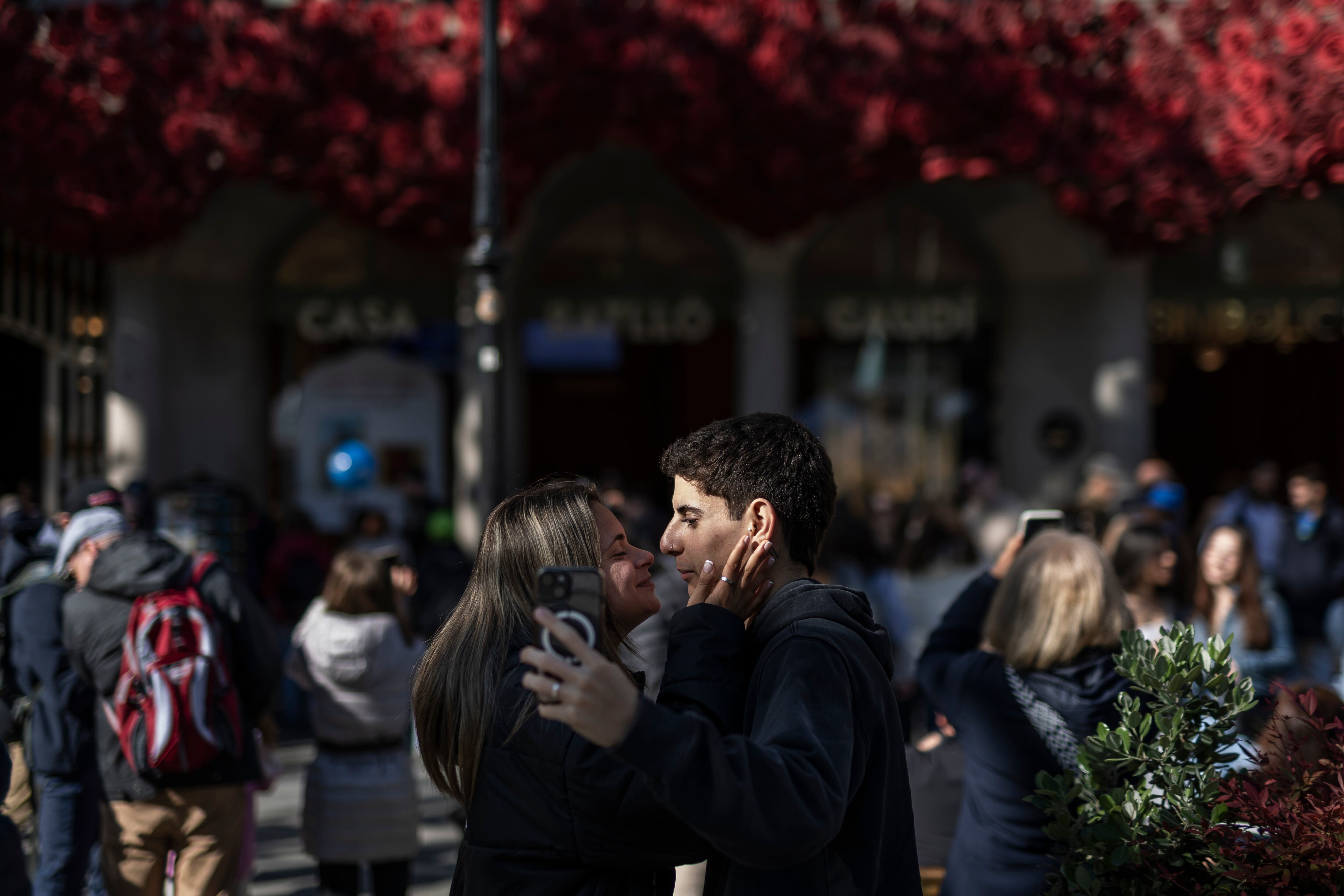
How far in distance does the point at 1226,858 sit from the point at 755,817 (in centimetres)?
132

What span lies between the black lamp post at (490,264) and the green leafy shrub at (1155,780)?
591cm

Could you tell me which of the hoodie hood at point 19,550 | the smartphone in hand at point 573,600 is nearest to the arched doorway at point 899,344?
the hoodie hood at point 19,550

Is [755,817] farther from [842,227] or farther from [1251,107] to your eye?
[842,227]

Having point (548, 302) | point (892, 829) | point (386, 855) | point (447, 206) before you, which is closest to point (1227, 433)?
point (548, 302)

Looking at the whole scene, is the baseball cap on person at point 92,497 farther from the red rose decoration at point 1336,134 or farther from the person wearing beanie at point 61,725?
the red rose decoration at point 1336,134

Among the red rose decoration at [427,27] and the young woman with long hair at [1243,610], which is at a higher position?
the red rose decoration at [427,27]

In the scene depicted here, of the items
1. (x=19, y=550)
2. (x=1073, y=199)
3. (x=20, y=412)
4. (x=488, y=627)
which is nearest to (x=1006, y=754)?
(x=488, y=627)

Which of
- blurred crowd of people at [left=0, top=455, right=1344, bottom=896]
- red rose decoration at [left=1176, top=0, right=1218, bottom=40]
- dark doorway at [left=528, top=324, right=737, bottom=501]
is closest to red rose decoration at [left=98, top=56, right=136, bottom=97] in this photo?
dark doorway at [left=528, top=324, right=737, bottom=501]

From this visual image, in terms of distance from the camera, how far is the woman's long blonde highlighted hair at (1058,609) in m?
3.46

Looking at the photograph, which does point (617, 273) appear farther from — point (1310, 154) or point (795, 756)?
point (795, 756)

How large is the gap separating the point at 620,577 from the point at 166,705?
245cm

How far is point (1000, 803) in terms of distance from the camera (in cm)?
337

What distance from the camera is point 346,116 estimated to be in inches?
456

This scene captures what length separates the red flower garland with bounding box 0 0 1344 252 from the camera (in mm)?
11469
